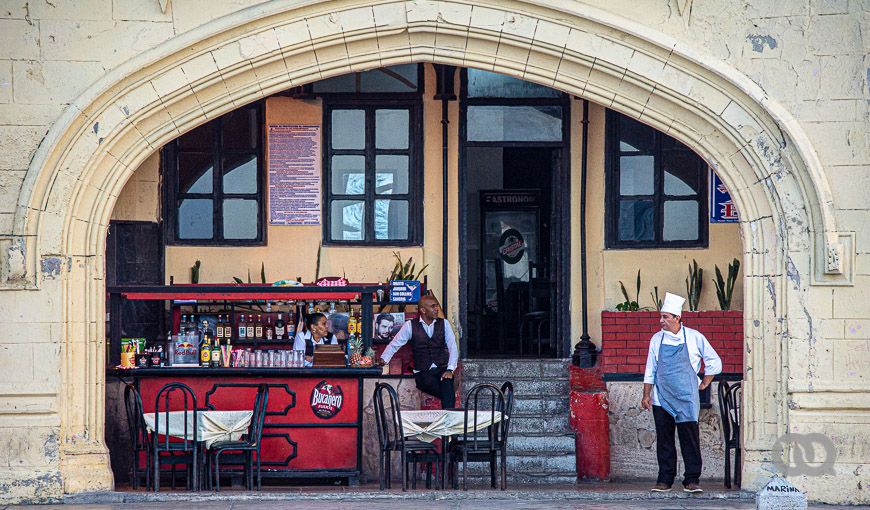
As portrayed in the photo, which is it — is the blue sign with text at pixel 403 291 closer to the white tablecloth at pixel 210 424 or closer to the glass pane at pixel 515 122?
the glass pane at pixel 515 122

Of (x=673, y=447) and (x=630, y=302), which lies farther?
(x=630, y=302)

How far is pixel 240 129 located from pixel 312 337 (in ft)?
8.30

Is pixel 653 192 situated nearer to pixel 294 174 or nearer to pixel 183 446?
pixel 294 174

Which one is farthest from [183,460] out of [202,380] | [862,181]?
[862,181]

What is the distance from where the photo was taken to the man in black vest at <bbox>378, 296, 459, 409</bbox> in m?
12.9

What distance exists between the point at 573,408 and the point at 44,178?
221 inches

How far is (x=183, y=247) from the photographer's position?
45.3ft

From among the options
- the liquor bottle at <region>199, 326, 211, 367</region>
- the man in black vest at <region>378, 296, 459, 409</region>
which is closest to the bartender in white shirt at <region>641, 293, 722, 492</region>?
the man in black vest at <region>378, 296, 459, 409</region>

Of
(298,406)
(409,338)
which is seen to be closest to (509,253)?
(409,338)

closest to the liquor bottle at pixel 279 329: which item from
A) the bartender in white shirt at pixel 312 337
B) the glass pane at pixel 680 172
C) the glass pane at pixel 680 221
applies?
the bartender in white shirt at pixel 312 337

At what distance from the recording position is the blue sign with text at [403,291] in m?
13.3

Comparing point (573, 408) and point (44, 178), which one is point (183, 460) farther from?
point (573, 408)

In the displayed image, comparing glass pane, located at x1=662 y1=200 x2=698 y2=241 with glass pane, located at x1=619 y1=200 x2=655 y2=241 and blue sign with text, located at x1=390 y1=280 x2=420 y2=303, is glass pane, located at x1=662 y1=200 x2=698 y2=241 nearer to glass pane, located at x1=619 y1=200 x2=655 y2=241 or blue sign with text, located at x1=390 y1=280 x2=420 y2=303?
glass pane, located at x1=619 y1=200 x2=655 y2=241

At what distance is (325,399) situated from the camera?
12.2 metres
